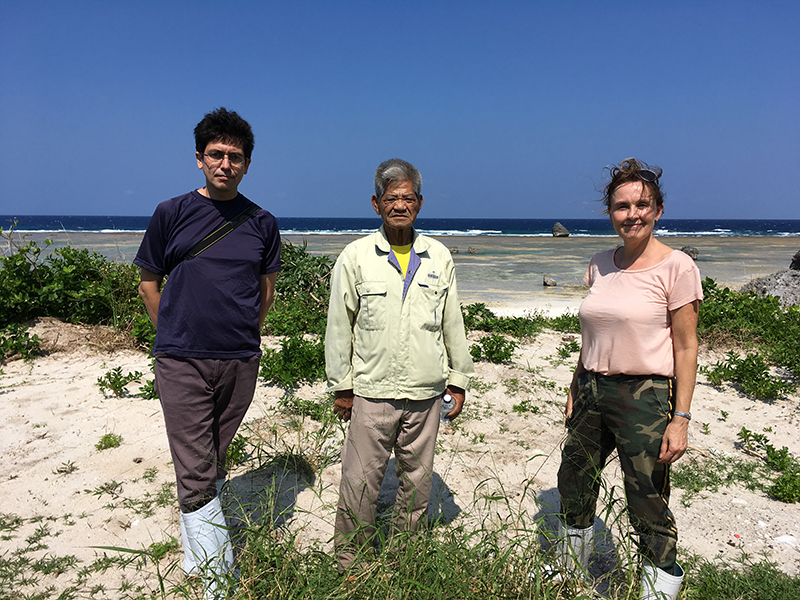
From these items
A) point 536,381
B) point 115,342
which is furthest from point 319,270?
point 536,381

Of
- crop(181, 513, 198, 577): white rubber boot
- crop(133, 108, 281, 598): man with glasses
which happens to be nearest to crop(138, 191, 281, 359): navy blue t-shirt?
crop(133, 108, 281, 598): man with glasses

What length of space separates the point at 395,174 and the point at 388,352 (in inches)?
36.0

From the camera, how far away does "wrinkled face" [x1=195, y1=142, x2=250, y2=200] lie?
256cm

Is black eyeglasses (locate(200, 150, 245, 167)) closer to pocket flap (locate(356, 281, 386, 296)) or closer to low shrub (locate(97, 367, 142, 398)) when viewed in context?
pocket flap (locate(356, 281, 386, 296))

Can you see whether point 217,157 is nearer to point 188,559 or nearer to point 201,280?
point 201,280

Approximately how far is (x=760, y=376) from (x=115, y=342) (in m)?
7.53

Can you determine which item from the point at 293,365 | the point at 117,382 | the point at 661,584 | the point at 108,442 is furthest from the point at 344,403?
the point at 117,382

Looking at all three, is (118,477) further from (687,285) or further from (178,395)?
(687,285)

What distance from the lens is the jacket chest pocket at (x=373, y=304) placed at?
253 cm

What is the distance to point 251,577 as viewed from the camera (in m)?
2.18

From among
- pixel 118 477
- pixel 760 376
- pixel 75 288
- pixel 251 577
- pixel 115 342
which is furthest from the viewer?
pixel 75 288

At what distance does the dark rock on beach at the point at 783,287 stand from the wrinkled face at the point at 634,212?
8655mm

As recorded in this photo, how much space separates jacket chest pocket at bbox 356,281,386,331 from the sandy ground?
914mm

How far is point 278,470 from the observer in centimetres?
380
